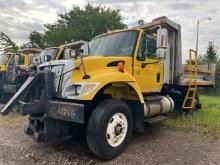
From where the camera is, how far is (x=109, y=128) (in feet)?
15.8

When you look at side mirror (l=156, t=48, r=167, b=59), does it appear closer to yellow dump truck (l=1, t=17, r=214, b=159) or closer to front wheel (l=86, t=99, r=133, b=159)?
yellow dump truck (l=1, t=17, r=214, b=159)

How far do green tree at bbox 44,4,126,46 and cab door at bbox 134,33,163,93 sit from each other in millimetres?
18321

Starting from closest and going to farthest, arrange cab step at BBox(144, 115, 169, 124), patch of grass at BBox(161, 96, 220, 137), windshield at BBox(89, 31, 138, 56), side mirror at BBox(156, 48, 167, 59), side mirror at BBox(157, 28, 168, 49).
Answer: side mirror at BBox(157, 28, 168, 49)
side mirror at BBox(156, 48, 167, 59)
windshield at BBox(89, 31, 138, 56)
cab step at BBox(144, 115, 169, 124)
patch of grass at BBox(161, 96, 220, 137)

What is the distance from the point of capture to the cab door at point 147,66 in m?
5.96

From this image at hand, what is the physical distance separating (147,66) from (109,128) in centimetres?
198

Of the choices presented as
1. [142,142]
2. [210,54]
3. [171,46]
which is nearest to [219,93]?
[210,54]

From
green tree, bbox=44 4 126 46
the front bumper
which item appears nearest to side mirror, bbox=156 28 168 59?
the front bumper

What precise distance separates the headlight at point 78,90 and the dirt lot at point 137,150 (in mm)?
1138

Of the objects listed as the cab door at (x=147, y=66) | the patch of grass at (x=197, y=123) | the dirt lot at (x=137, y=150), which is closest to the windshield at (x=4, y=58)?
the dirt lot at (x=137, y=150)

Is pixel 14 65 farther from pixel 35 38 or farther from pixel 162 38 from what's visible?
pixel 35 38

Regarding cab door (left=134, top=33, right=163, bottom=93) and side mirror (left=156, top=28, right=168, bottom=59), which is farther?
cab door (left=134, top=33, right=163, bottom=93)

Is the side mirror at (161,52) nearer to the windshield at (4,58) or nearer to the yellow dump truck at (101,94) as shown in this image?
the yellow dump truck at (101,94)

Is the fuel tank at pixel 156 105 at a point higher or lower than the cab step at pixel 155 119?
higher

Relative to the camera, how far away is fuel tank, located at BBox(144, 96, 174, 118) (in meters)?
6.19
